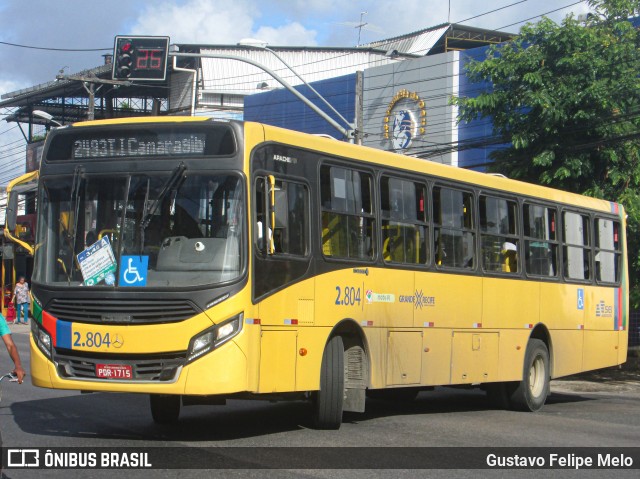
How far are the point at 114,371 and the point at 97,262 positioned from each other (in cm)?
112

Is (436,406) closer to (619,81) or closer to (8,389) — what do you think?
(8,389)

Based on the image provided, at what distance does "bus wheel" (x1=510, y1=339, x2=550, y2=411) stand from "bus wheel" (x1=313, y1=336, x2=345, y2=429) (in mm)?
5028

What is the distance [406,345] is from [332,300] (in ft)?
6.02

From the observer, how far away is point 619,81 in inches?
824

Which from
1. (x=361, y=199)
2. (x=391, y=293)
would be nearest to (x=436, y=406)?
(x=391, y=293)

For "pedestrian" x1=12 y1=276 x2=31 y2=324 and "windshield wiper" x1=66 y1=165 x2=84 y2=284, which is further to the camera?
"pedestrian" x1=12 y1=276 x2=31 y2=324

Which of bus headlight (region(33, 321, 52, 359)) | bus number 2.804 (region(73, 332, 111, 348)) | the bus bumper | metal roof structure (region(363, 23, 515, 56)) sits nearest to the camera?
the bus bumper

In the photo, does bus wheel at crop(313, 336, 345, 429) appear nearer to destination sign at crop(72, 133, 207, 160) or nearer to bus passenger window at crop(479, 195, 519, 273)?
destination sign at crop(72, 133, 207, 160)

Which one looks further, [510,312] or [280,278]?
[510,312]

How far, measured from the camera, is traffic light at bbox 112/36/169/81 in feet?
72.1

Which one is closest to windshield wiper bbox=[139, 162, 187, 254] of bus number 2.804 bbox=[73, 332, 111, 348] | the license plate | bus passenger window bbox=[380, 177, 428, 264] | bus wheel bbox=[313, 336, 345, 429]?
bus number 2.804 bbox=[73, 332, 111, 348]

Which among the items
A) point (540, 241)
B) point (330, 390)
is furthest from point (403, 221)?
point (540, 241)

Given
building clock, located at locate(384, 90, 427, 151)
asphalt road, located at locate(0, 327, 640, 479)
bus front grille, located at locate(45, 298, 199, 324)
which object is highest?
building clock, located at locate(384, 90, 427, 151)

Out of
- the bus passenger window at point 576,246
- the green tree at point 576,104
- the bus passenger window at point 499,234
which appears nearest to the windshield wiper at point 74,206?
the bus passenger window at point 499,234
